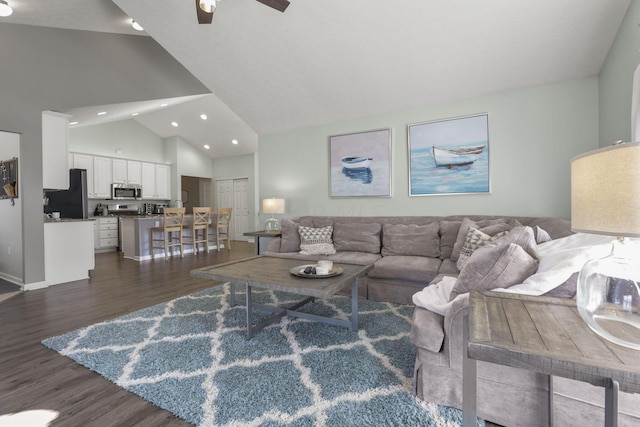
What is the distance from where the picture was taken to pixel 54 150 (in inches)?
158

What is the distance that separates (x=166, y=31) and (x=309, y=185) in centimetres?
269

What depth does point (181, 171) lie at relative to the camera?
27.5 ft

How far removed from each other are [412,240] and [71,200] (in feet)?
18.0

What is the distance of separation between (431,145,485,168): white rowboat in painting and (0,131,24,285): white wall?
513 centimetres

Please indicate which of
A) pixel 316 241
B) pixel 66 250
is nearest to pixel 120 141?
pixel 66 250

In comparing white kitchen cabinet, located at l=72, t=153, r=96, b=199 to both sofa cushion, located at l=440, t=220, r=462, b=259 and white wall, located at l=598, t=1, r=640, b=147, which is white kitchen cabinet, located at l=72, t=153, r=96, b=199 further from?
white wall, located at l=598, t=1, r=640, b=147

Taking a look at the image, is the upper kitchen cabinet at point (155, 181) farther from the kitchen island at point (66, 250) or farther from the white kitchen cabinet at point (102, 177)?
the kitchen island at point (66, 250)

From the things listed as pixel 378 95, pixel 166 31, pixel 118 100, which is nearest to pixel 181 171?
pixel 118 100

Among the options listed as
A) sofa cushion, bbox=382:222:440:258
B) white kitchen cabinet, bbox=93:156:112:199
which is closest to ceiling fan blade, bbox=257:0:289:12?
Result: sofa cushion, bbox=382:222:440:258

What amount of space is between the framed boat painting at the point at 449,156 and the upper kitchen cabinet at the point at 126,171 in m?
7.17

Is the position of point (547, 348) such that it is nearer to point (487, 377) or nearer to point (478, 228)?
point (487, 377)

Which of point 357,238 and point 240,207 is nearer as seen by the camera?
point 357,238

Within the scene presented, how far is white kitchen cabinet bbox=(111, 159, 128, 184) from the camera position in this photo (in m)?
7.30

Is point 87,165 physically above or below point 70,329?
above
